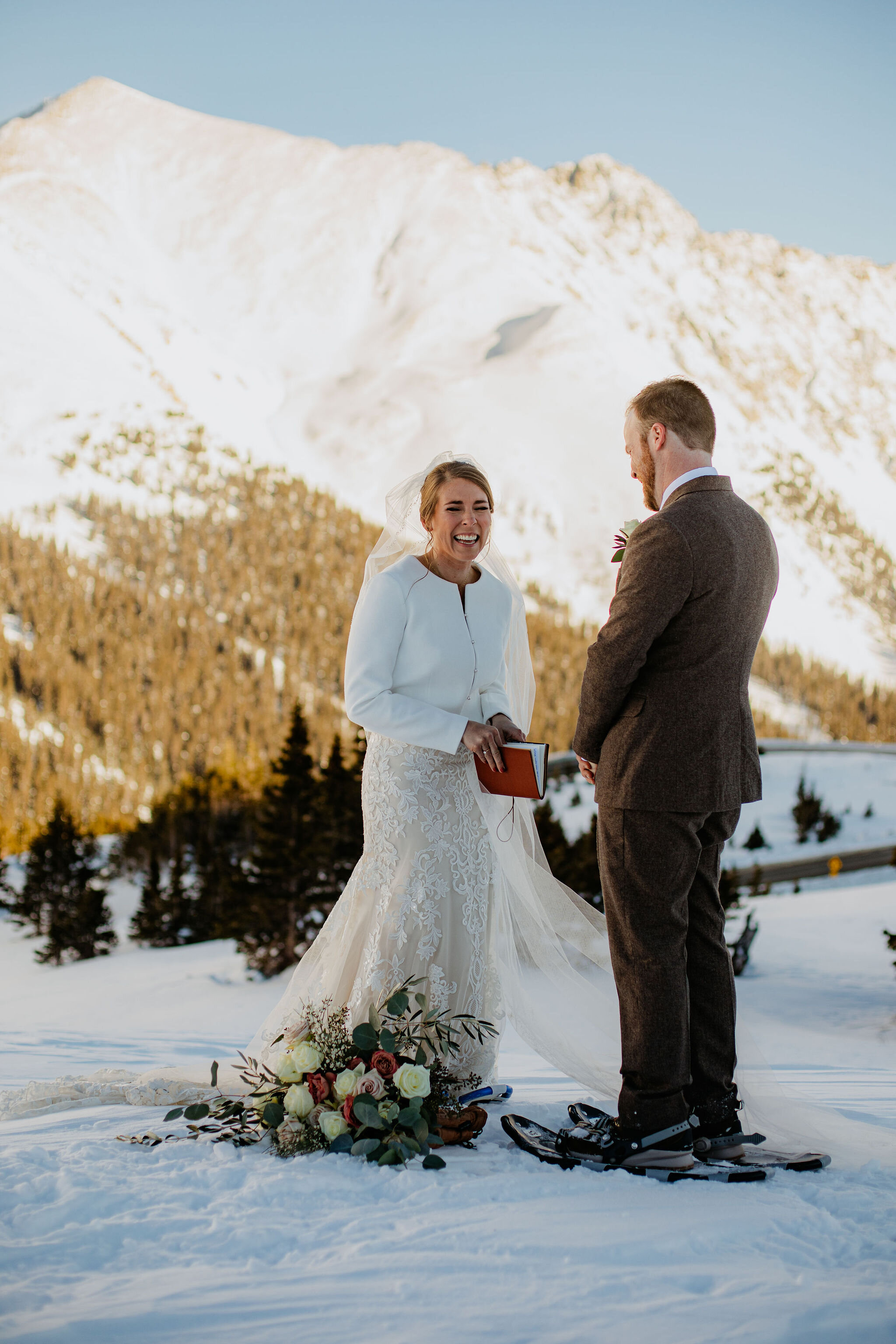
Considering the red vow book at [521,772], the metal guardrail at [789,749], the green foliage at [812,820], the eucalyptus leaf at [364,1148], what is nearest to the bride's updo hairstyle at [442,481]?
the red vow book at [521,772]

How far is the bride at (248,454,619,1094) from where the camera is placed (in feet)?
12.7

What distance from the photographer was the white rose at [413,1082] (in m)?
3.39

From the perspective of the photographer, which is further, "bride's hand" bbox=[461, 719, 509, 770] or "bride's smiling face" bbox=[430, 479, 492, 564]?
"bride's smiling face" bbox=[430, 479, 492, 564]

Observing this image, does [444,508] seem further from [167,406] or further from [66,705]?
[167,406]

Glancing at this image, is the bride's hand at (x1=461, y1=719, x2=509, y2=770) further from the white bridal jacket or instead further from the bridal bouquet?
the bridal bouquet

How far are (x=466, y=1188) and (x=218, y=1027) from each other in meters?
9.33

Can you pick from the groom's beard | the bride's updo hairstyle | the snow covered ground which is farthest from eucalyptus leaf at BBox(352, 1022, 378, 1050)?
the groom's beard

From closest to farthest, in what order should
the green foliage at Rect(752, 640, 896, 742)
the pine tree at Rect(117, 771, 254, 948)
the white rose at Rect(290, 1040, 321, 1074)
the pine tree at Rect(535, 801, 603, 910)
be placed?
the white rose at Rect(290, 1040, 321, 1074) < the pine tree at Rect(535, 801, 603, 910) < the pine tree at Rect(117, 771, 254, 948) < the green foliage at Rect(752, 640, 896, 742)

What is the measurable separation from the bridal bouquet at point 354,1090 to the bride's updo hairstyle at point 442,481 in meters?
1.84

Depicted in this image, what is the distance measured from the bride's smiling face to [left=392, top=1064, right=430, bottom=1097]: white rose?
193cm

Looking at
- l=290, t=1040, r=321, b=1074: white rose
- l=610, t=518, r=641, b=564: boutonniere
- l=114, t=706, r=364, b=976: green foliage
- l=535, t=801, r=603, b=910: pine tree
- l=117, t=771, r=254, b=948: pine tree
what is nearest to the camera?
l=290, t=1040, r=321, b=1074: white rose

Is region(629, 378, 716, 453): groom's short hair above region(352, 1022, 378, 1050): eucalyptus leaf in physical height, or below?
above

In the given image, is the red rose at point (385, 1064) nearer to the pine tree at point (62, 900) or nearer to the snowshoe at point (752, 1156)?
the snowshoe at point (752, 1156)

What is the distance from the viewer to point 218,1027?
458 inches
